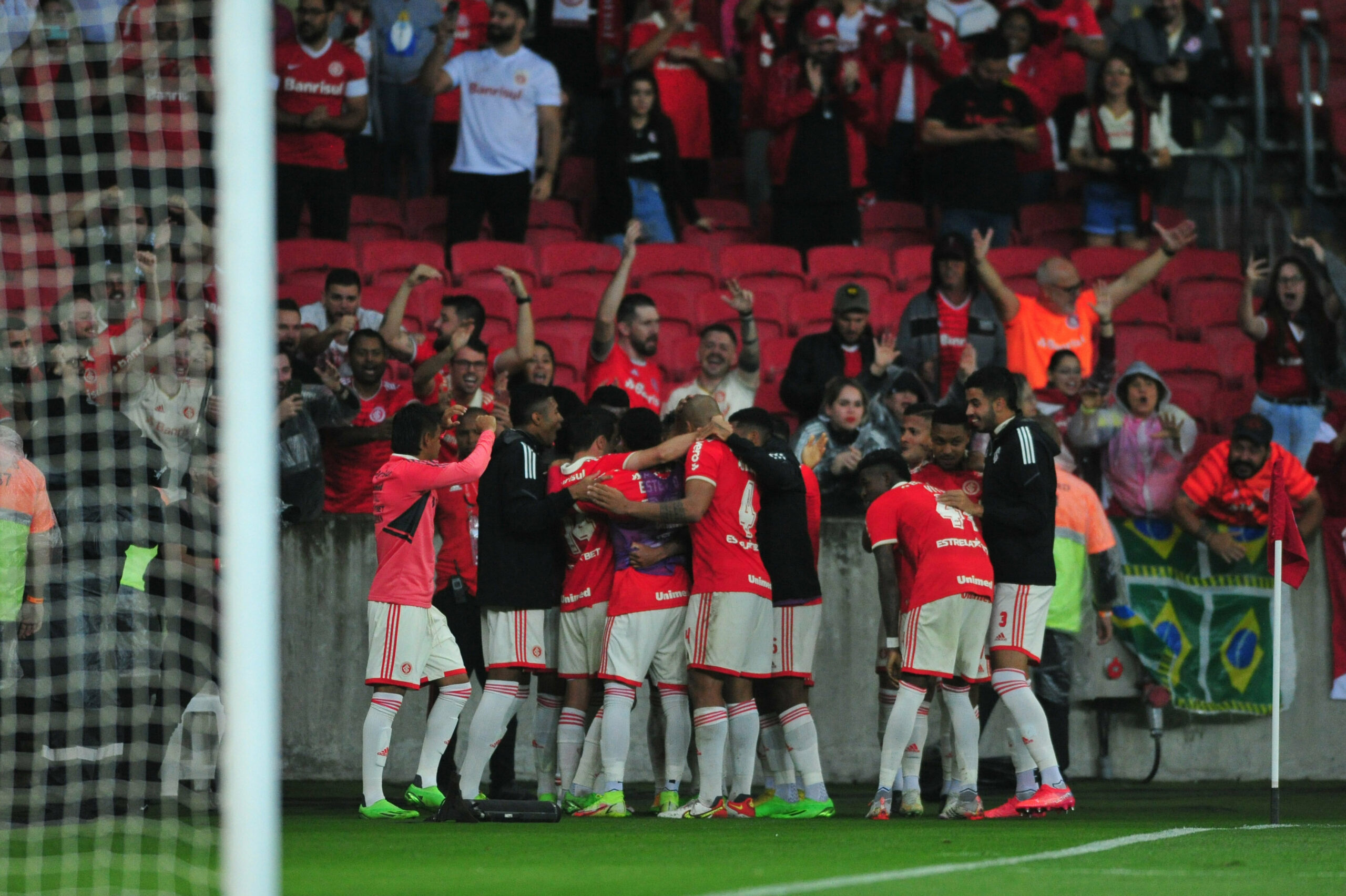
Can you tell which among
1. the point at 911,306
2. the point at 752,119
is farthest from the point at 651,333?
the point at 752,119

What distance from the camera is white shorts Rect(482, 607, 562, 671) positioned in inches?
324

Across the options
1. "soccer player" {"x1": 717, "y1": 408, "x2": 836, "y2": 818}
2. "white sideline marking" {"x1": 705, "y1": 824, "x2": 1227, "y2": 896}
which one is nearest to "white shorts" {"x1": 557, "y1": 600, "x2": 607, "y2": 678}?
"soccer player" {"x1": 717, "y1": 408, "x2": 836, "y2": 818}

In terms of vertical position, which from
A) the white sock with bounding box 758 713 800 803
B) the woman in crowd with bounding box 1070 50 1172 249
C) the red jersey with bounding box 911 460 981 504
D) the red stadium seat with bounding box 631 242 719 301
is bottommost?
the white sock with bounding box 758 713 800 803

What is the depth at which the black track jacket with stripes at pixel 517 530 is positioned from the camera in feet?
26.9

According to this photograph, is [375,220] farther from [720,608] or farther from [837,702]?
[720,608]

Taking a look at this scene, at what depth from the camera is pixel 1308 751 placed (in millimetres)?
10930

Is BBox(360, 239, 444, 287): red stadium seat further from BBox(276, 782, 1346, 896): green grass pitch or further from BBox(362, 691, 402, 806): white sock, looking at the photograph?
BBox(362, 691, 402, 806): white sock

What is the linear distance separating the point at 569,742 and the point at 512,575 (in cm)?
89

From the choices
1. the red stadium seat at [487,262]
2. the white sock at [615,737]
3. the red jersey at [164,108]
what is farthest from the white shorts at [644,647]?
the red stadium seat at [487,262]

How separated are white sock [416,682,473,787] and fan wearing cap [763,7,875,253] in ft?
20.3

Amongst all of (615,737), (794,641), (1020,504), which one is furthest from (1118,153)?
(615,737)

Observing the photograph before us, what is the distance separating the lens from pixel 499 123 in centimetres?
1248

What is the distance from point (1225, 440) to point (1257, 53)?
16.0ft

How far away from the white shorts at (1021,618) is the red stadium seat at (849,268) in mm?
4730
